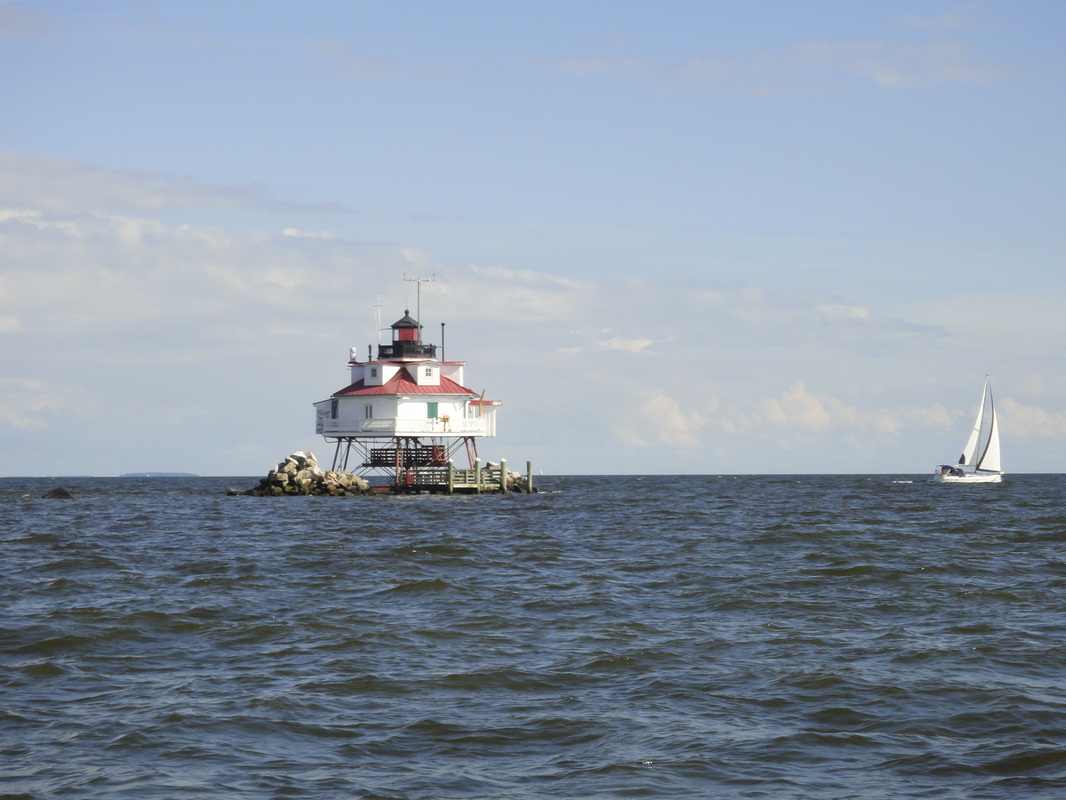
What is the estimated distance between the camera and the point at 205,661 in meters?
16.3

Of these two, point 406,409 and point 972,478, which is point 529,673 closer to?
point 406,409

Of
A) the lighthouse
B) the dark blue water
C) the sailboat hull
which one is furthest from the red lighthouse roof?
the sailboat hull

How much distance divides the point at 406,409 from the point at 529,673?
46.6 meters

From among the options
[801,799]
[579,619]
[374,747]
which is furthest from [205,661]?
[801,799]

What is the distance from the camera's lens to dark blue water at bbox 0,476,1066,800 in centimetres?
1125

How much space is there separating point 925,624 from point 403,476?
4658cm

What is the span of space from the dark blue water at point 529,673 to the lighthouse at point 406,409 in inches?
1174

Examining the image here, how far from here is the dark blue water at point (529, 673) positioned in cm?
1125

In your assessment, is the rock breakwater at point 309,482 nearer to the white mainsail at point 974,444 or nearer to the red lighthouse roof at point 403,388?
the red lighthouse roof at point 403,388

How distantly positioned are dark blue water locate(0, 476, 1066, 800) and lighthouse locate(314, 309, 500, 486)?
2981 cm

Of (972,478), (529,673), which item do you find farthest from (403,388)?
(972,478)

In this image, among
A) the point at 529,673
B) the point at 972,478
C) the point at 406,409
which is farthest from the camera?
the point at 972,478

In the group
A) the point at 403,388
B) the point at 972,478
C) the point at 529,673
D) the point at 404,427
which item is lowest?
the point at 529,673

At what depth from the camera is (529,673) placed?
15383 mm
